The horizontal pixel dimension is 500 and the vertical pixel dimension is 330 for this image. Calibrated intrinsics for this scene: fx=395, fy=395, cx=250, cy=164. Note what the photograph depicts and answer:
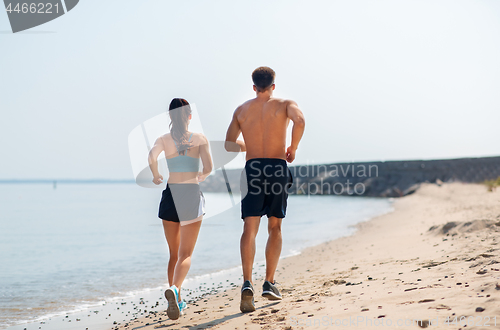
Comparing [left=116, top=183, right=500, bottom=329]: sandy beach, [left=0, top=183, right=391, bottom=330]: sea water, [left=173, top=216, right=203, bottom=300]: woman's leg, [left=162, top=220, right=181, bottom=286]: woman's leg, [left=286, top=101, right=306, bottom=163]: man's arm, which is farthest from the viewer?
[left=0, top=183, right=391, bottom=330]: sea water

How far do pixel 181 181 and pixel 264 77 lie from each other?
4.45ft

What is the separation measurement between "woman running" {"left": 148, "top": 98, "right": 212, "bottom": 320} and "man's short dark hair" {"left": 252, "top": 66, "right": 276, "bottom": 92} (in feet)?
2.49

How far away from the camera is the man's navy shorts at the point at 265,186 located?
12.6 ft

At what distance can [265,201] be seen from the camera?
3936 millimetres

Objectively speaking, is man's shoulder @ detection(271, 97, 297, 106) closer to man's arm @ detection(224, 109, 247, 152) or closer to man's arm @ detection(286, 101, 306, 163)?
man's arm @ detection(286, 101, 306, 163)

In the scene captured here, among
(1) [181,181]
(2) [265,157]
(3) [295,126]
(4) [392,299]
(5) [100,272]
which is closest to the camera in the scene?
(4) [392,299]

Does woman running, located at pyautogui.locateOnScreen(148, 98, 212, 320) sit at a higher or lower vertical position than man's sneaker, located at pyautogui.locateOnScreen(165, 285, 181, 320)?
higher

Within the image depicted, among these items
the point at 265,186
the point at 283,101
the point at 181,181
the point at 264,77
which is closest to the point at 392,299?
the point at 265,186

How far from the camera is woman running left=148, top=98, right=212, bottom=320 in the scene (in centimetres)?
396

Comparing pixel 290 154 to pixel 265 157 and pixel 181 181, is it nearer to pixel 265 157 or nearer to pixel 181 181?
pixel 265 157

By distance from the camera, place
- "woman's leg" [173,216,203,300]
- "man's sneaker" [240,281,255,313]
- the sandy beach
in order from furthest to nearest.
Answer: "woman's leg" [173,216,203,300] < "man's sneaker" [240,281,255,313] < the sandy beach

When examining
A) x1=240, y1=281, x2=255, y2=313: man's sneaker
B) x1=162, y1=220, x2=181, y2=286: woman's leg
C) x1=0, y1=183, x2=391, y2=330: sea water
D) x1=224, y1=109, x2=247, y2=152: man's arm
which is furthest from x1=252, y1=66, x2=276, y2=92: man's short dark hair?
x1=0, y1=183, x2=391, y2=330: sea water

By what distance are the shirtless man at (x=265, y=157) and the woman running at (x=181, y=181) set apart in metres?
0.37

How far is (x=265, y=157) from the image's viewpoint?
12.9 feet
